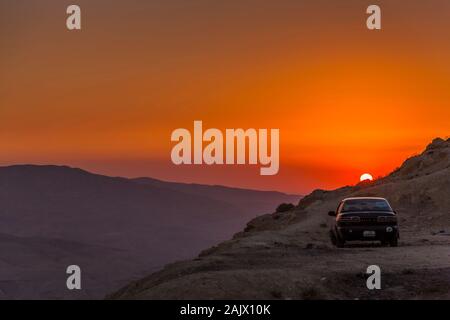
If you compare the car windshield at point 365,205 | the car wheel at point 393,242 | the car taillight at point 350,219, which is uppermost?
the car windshield at point 365,205

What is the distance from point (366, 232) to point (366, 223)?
13.8 inches

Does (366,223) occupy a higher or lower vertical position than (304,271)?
higher

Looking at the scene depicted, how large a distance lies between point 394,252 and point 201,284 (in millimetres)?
12486

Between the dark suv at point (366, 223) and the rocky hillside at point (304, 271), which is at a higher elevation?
the dark suv at point (366, 223)

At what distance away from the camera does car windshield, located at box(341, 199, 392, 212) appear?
90.9 feet

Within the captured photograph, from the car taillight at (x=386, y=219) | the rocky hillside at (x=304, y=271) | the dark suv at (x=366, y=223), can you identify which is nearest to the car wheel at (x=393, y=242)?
the dark suv at (x=366, y=223)

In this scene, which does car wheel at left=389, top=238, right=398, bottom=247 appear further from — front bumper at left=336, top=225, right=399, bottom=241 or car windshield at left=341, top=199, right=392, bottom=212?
car windshield at left=341, top=199, right=392, bottom=212

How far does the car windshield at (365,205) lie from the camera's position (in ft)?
90.9

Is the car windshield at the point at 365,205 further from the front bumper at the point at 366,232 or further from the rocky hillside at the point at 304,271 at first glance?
the rocky hillside at the point at 304,271

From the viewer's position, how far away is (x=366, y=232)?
27.1m

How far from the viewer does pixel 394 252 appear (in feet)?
82.6

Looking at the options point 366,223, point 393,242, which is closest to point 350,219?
point 366,223

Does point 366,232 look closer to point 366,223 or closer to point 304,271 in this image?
point 366,223

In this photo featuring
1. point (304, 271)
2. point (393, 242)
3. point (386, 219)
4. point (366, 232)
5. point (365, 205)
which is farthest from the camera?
point (393, 242)
